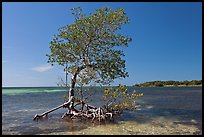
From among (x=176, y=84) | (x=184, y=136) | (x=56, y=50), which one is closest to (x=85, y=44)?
(x=56, y=50)

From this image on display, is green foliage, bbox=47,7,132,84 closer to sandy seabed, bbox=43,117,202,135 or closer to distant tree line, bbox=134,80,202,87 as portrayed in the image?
sandy seabed, bbox=43,117,202,135

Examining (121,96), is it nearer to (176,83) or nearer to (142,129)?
(142,129)

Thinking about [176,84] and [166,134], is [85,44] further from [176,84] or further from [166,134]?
[176,84]

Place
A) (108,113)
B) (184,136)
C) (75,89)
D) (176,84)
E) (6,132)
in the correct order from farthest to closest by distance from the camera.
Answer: (176,84)
(75,89)
(108,113)
(6,132)
(184,136)

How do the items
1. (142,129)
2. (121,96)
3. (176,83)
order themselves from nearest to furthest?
(142,129) → (121,96) → (176,83)

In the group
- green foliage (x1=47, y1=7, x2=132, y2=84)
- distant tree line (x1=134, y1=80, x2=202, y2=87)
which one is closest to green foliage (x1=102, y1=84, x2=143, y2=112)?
→ green foliage (x1=47, y1=7, x2=132, y2=84)

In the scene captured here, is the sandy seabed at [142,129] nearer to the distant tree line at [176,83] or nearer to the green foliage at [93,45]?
the green foliage at [93,45]

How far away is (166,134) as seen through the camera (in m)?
11.8

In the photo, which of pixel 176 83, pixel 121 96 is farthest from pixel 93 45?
pixel 176 83

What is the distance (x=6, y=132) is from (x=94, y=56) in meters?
7.70

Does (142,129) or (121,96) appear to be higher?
(121,96)

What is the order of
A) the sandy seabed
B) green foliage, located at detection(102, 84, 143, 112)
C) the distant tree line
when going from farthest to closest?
the distant tree line < green foliage, located at detection(102, 84, 143, 112) < the sandy seabed

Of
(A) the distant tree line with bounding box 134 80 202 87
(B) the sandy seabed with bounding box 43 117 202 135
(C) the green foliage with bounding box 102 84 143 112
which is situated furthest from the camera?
(A) the distant tree line with bounding box 134 80 202 87

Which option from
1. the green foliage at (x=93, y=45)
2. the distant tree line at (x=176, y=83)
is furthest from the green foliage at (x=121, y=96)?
the distant tree line at (x=176, y=83)
